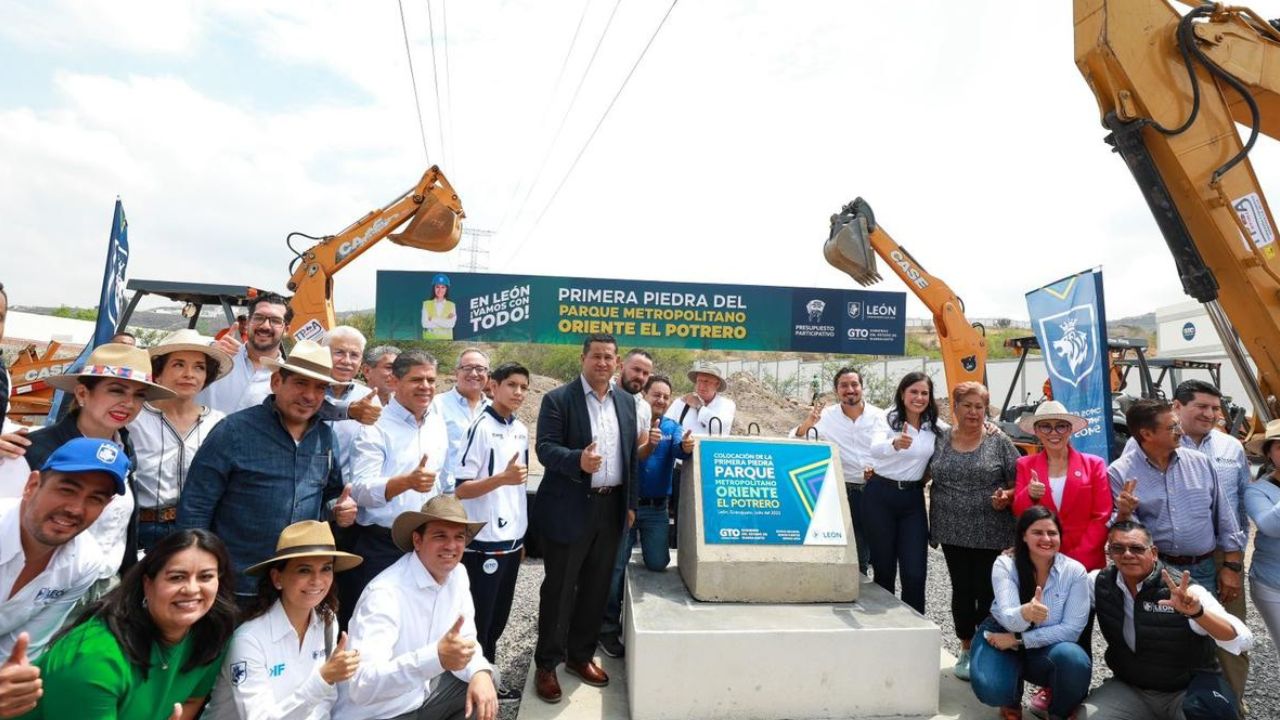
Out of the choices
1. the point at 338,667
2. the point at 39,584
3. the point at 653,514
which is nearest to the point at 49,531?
the point at 39,584

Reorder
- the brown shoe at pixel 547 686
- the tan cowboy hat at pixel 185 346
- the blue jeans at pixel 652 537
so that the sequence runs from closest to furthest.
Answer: the tan cowboy hat at pixel 185 346 → the brown shoe at pixel 547 686 → the blue jeans at pixel 652 537

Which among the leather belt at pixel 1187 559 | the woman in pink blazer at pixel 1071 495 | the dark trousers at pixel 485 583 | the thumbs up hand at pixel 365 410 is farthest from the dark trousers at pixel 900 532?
the thumbs up hand at pixel 365 410

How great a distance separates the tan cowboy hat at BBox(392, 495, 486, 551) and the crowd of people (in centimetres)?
1

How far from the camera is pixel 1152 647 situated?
3275 mm

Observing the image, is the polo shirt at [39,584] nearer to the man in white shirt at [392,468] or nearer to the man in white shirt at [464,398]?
the man in white shirt at [392,468]

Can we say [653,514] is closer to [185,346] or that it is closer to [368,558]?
[368,558]

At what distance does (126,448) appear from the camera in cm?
276

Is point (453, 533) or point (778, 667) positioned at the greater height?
point (453, 533)

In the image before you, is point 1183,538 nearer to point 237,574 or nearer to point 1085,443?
point 1085,443

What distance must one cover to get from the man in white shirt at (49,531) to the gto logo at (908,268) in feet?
27.2

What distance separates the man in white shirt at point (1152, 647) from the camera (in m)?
3.16

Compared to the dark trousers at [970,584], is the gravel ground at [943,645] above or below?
below

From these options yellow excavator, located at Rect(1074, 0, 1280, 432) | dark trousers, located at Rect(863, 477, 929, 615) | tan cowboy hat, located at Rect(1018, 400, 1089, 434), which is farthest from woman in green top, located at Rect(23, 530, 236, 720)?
yellow excavator, located at Rect(1074, 0, 1280, 432)

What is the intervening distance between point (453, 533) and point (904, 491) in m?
2.82
